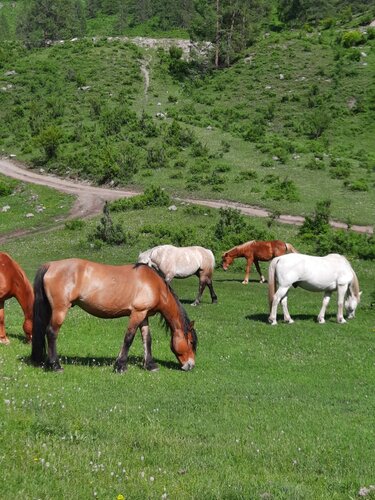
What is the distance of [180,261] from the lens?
78.3ft

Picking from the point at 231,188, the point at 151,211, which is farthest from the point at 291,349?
the point at 231,188

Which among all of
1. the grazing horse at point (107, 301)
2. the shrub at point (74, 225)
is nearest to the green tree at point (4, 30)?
the shrub at point (74, 225)

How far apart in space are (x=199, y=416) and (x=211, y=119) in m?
68.4

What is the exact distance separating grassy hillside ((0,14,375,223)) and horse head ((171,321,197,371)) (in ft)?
101

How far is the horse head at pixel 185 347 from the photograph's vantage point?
13805mm

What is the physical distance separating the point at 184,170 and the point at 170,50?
5404 cm

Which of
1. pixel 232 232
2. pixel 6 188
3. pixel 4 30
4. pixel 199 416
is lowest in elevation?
pixel 6 188

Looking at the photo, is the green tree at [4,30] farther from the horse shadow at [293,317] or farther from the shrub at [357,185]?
the horse shadow at [293,317]

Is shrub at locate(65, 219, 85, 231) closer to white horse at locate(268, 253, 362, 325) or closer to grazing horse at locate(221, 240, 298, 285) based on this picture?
grazing horse at locate(221, 240, 298, 285)

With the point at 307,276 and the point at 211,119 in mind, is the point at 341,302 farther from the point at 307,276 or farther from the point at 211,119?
the point at 211,119

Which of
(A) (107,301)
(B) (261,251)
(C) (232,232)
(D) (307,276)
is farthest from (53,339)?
(C) (232,232)

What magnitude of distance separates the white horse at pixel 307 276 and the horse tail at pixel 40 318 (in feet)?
30.8

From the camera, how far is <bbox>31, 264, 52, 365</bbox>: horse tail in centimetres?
1248

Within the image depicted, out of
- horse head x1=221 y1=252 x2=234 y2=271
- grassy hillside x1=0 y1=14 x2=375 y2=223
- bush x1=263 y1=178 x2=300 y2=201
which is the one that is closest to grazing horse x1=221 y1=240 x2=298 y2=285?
horse head x1=221 y1=252 x2=234 y2=271
